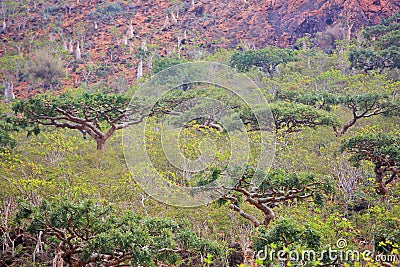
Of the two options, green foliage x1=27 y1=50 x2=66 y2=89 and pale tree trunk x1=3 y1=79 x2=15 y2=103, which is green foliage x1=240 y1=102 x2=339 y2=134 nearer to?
pale tree trunk x1=3 y1=79 x2=15 y2=103

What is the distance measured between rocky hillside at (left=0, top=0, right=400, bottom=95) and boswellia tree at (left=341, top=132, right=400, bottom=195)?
31.4 metres

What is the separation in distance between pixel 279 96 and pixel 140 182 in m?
12.5

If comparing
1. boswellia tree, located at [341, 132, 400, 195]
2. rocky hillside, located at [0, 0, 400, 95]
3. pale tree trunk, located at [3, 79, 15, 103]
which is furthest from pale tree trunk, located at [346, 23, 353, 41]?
pale tree trunk, located at [3, 79, 15, 103]

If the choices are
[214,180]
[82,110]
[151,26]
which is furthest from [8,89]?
[214,180]

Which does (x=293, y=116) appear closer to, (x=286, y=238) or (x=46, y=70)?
(x=286, y=238)

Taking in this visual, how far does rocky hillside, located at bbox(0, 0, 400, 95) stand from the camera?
46.9 m

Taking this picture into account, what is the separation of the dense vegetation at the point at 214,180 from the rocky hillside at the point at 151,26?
17.4m

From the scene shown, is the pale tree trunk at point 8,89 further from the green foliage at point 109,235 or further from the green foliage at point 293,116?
the green foliage at point 109,235

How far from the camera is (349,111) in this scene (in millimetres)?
24656

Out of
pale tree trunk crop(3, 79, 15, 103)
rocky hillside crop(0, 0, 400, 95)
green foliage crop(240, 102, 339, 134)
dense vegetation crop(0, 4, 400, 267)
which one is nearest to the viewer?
dense vegetation crop(0, 4, 400, 267)

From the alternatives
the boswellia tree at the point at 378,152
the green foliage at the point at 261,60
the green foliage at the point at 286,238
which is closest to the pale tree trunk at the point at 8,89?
the green foliage at the point at 261,60

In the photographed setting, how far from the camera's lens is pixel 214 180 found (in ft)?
38.0

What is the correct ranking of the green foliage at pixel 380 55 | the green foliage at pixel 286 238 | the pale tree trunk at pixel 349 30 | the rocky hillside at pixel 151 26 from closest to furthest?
1. the green foliage at pixel 286 238
2. the green foliage at pixel 380 55
3. the pale tree trunk at pixel 349 30
4. the rocky hillside at pixel 151 26

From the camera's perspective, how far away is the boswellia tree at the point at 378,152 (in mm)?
14034
